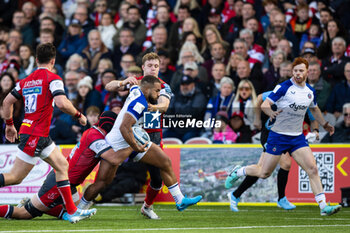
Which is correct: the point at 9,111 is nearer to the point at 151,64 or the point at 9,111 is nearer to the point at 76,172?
the point at 76,172

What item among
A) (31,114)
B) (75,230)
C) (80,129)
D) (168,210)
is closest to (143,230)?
(75,230)

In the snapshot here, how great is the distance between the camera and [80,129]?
51.6 feet

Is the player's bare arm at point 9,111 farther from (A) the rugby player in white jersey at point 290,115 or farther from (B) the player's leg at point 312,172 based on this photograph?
(B) the player's leg at point 312,172

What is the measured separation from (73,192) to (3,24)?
43.3 feet

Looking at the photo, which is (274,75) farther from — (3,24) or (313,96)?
(3,24)

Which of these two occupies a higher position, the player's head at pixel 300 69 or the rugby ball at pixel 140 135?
the player's head at pixel 300 69

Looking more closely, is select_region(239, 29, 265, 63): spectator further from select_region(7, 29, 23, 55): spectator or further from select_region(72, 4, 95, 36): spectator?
select_region(7, 29, 23, 55): spectator

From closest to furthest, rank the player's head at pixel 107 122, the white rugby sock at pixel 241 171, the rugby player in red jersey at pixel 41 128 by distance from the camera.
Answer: the rugby player in red jersey at pixel 41 128 < the player's head at pixel 107 122 < the white rugby sock at pixel 241 171

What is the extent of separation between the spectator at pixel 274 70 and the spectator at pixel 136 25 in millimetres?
4386

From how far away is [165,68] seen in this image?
16984mm

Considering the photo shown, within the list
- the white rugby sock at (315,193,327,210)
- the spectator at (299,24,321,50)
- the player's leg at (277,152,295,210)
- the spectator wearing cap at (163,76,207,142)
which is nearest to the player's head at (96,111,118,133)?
the white rugby sock at (315,193,327,210)

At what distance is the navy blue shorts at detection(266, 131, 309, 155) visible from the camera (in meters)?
11.3

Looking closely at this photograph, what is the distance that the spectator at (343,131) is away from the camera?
13.8 m

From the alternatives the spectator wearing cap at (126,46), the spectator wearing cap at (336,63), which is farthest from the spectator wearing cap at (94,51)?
the spectator wearing cap at (336,63)
